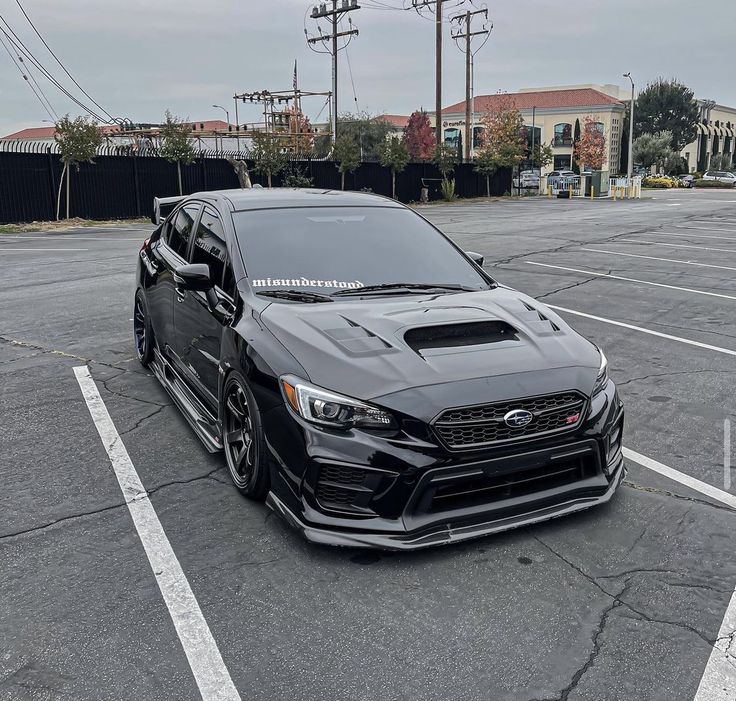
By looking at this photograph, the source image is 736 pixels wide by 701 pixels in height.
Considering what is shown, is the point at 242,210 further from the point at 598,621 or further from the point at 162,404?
the point at 598,621

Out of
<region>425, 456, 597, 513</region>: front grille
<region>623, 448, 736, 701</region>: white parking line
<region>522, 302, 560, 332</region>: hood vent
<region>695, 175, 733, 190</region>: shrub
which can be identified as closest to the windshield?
<region>522, 302, 560, 332</region>: hood vent

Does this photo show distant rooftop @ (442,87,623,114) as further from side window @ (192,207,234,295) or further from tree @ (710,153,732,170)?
side window @ (192,207,234,295)

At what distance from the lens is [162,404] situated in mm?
5609

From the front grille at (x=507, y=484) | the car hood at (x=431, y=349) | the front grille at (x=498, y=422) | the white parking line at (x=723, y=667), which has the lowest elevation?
the white parking line at (x=723, y=667)

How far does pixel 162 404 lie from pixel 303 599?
2.88m

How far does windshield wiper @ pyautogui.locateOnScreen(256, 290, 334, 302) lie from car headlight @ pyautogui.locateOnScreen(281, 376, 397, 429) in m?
0.90

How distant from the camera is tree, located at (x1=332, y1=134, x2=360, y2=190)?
34.8 metres

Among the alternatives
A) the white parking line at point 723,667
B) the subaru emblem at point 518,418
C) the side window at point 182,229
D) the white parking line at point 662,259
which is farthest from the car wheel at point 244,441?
the white parking line at point 662,259

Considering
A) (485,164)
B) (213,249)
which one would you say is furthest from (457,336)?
(485,164)

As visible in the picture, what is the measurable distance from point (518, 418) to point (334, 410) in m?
0.80

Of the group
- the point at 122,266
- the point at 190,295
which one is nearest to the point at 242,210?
the point at 190,295

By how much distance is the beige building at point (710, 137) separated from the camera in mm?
107938

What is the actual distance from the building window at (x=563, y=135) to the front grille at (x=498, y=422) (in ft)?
308

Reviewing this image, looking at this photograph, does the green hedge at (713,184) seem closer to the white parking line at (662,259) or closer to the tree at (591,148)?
the tree at (591,148)
